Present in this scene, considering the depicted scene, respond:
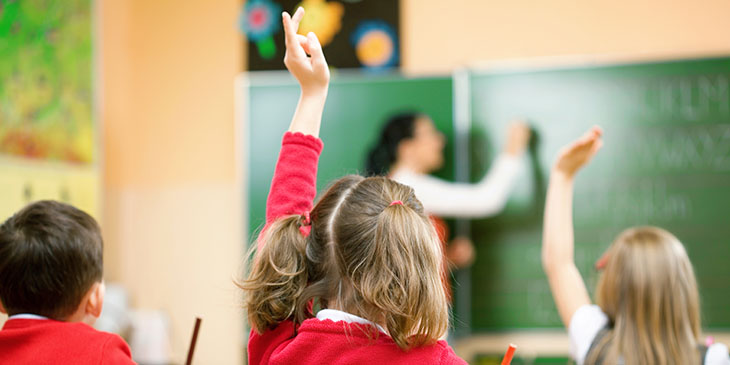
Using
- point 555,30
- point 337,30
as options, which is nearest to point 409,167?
point 337,30

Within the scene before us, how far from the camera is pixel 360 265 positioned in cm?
96

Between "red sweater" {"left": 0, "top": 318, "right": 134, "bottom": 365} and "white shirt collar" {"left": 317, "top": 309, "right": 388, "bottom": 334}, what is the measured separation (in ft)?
1.13

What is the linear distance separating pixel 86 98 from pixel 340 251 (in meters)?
2.73

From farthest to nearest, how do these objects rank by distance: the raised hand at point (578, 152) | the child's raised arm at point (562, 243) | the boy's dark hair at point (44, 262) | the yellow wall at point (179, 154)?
the yellow wall at point (179, 154), the child's raised arm at point (562, 243), the raised hand at point (578, 152), the boy's dark hair at point (44, 262)

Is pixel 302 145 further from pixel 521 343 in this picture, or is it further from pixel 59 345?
pixel 521 343

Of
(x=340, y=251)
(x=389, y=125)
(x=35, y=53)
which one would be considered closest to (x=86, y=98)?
(x=35, y=53)

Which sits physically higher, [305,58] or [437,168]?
[305,58]

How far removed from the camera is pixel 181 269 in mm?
3676

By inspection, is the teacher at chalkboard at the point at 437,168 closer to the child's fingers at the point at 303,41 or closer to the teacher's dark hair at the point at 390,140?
the teacher's dark hair at the point at 390,140

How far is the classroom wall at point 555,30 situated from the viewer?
3.11 m

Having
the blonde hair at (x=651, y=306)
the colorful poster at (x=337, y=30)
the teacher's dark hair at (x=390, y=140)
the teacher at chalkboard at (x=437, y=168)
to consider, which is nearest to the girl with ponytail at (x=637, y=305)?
the blonde hair at (x=651, y=306)

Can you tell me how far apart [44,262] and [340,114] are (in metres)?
2.26

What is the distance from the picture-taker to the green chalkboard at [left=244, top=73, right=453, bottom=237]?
3244mm

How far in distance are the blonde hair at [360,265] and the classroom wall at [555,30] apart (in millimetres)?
2422
